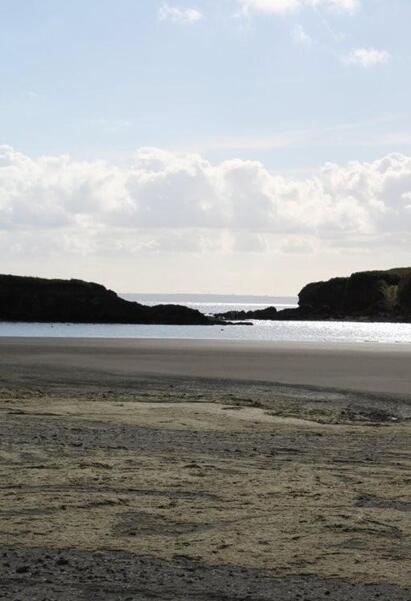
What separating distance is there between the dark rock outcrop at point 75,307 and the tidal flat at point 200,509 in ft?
310

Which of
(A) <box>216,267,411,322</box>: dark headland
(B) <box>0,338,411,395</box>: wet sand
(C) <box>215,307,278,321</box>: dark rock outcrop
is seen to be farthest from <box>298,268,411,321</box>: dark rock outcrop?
(B) <box>0,338,411,395</box>: wet sand

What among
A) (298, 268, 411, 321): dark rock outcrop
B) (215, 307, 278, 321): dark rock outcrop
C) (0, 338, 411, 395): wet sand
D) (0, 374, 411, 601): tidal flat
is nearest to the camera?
(0, 374, 411, 601): tidal flat

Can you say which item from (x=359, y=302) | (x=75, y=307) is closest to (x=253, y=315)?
(x=359, y=302)

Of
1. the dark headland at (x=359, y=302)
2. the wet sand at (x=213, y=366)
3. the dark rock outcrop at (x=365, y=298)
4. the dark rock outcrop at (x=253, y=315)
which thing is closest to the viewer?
the wet sand at (x=213, y=366)

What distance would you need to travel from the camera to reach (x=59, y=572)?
22.0ft

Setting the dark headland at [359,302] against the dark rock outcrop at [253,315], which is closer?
the dark headland at [359,302]

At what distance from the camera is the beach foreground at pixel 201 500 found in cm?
663

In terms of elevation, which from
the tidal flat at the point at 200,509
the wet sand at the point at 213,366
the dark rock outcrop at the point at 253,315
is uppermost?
the dark rock outcrop at the point at 253,315

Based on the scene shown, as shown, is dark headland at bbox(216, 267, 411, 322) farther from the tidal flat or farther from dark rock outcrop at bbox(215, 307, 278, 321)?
the tidal flat

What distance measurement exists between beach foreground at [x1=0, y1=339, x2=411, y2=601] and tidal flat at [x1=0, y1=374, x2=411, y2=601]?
2 centimetres

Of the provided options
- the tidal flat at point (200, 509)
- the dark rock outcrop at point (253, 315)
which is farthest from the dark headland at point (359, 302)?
the tidal flat at point (200, 509)

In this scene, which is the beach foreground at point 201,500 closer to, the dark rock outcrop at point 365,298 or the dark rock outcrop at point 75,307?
the dark rock outcrop at point 75,307

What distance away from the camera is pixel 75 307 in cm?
11438

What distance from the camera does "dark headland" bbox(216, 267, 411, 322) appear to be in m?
148
